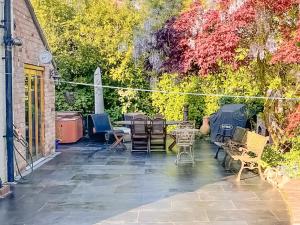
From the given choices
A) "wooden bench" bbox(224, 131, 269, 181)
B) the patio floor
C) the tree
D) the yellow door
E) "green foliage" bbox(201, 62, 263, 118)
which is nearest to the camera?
the patio floor

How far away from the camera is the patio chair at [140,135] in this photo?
1162 centimetres

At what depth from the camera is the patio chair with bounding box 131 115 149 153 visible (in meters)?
11.6

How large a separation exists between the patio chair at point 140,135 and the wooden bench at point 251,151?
2.95 meters

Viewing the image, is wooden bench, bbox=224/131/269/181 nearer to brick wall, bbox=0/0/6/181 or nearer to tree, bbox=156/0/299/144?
tree, bbox=156/0/299/144

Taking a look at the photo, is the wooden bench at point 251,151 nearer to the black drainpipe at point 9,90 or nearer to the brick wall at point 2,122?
the black drainpipe at point 9,90

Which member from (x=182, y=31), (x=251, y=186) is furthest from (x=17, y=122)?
(x=251, y=186)

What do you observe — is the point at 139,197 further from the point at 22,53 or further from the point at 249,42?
the point at 22,53

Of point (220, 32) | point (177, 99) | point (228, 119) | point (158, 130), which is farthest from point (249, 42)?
point (177, 99)

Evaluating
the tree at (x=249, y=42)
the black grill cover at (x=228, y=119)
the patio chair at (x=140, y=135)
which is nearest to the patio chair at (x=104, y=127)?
the patio chair at (x=140, y=135)

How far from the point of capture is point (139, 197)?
6770mm

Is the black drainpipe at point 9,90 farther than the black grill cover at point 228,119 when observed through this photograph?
No

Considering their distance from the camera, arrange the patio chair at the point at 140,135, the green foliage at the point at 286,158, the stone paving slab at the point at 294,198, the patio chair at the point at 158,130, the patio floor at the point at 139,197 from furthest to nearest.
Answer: the patio chair at the point at 158,130, the patio chair at the point at 140,135, the green foliage at the point at 286,158, the patio floor at the point at 139,197, the stone paving slab at the point at 294,198

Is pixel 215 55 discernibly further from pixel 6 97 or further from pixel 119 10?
pixel 119 10

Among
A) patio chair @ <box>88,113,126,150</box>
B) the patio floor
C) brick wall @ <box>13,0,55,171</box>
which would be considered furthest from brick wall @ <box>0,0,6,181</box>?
patio chair @ <box>88,113,126,150</box>
